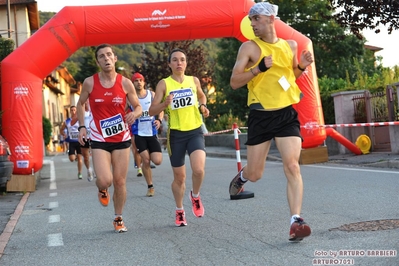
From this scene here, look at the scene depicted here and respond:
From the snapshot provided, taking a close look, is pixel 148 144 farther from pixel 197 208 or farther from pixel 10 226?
pixel 197 208

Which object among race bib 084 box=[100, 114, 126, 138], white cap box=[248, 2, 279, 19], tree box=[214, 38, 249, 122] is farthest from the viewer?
tree box=[214, 38, 249, 122]

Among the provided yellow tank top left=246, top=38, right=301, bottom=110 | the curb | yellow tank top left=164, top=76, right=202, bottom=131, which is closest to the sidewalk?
the curb

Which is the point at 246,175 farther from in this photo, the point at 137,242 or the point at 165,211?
the point at 165,211

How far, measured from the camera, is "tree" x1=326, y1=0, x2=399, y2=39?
663 inches

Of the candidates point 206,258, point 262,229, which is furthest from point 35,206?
point 206,258

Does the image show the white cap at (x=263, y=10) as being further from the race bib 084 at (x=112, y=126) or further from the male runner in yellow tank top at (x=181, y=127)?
the race bib 084 at (x=112, y=126)

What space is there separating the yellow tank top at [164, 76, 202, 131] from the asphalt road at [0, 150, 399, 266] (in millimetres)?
1120

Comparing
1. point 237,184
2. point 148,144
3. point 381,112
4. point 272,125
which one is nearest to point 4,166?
point 148,144

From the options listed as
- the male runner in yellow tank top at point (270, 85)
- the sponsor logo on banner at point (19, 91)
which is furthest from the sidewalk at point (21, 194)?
the male runner in yellow tank top at point (270, 85)

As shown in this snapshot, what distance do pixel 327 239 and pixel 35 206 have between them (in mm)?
6843

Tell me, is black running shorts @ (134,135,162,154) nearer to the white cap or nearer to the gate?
the white cap

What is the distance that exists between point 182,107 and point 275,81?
1841 mm

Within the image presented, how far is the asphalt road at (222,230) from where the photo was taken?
6055mm

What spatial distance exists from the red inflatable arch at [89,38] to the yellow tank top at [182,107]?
7748 millimetres
